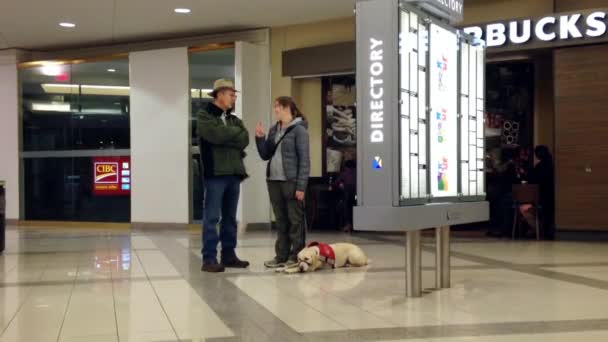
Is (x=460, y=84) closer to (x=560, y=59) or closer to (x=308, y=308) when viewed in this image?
(x=308, y=308)

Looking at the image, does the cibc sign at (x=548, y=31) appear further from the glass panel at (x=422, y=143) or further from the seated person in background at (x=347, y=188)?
the glass panel at (x=422, y=143)

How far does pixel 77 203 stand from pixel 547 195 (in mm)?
9632

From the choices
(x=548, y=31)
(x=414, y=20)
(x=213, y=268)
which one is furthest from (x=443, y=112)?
(x=548, y=31)

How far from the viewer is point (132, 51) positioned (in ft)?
47.1

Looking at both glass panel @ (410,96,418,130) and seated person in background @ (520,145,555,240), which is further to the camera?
seated person in background @ (520,145,555,240)

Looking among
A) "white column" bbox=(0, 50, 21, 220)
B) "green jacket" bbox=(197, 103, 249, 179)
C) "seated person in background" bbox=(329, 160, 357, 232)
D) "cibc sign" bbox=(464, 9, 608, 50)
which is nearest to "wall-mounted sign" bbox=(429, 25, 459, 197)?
"green jacket" bbox=(197, 103, 249, 179)

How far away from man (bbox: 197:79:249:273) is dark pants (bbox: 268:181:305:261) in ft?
1.24

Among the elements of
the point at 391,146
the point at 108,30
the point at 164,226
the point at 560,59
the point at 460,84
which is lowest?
the point at 164,226

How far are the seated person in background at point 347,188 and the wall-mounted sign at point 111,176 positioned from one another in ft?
14.7

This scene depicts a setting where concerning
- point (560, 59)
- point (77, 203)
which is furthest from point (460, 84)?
point (77, 203)

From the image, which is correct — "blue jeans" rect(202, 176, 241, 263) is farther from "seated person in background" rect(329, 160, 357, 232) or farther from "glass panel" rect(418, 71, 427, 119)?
"seated person in background" rect(329, 160, 357, 232)

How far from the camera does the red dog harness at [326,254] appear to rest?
7.04 m

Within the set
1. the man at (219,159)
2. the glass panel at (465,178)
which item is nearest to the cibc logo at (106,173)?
the man at (219,159)

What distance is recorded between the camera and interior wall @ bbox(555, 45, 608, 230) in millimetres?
10203
